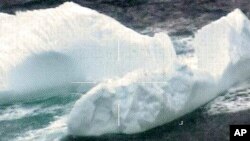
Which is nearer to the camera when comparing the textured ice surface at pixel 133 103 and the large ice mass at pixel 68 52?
the textured ice surface at pixel 133 103

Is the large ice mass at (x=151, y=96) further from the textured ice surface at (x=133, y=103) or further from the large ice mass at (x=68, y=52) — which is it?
the large ice mass at (x=68, y=52)

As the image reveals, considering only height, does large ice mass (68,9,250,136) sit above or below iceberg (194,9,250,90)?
below

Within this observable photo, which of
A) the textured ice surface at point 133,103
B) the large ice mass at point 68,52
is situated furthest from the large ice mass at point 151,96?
the large ice mass at point 68,52

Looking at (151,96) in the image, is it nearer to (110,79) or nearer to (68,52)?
(110,79)

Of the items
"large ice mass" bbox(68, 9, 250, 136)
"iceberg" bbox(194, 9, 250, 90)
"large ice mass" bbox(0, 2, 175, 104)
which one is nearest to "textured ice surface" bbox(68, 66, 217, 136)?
"large ice mass" bbox(68, 9, 250, 136)

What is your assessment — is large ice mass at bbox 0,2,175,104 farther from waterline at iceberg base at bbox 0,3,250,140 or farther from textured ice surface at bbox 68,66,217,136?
textured ice surface at bbox 68,66,217,136

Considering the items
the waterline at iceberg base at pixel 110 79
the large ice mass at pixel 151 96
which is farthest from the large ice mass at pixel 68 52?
the large ice mass at pixel 151 96

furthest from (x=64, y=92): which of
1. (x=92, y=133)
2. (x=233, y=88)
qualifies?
Result: (x=233, y=88)

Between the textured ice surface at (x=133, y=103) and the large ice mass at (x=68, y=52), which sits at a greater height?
the large ice mass at (x=68, y=52)
